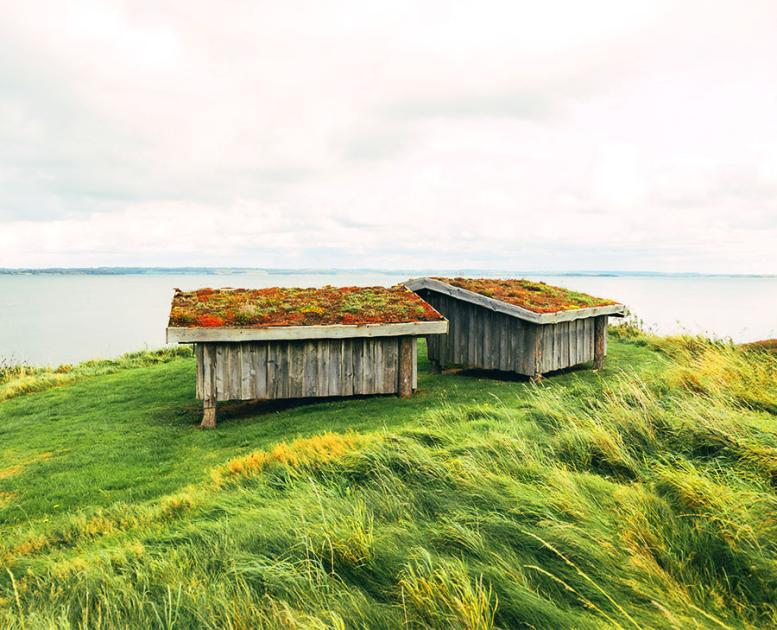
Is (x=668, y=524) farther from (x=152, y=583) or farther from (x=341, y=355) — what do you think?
(x=341, y=355)

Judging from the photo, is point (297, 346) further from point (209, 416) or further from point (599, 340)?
point (599, 340)

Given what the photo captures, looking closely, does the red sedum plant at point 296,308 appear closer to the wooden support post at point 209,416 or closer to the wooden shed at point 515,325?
the wooden shed at point 515,325

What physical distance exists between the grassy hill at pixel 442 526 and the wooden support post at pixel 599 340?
6.58 m

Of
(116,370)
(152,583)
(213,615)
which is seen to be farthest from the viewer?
(116,370)

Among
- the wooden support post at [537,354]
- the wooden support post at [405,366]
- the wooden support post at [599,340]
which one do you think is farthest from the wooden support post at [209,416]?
the wooden support post at [599,340]

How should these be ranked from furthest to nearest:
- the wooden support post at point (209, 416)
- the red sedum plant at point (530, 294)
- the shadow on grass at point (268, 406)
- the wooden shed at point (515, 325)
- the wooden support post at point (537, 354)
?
the red sedum plant at point (530, 294) < the wooden shed at point (515, 325) < the wooden support post at point (537, 354) < the shadow on grass at point (268, 406) < the wooden support post at point (209, 416)

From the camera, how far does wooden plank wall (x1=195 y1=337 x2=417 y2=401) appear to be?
10453mm

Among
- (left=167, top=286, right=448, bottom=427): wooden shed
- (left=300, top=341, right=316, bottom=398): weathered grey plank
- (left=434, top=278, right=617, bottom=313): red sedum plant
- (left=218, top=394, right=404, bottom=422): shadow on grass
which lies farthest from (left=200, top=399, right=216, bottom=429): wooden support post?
(left=434, top=278, right=617, bottom=313): red sedum plant

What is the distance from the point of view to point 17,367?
2220 centimetres

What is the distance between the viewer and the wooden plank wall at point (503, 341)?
41.6ft

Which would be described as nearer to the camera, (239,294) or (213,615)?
(213,615)

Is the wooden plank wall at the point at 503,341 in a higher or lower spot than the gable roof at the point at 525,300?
lower

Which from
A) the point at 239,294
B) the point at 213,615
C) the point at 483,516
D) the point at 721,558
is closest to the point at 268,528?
the point at 213,615

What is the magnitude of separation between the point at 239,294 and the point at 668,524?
11.8 metres
